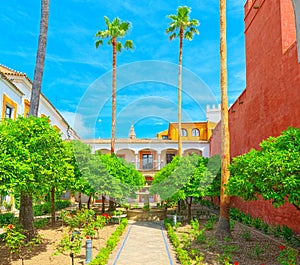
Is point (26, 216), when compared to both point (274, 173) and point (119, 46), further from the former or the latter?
point (119, 46)

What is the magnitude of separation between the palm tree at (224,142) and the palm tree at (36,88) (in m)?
7.05

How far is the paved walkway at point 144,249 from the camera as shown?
8.78 m

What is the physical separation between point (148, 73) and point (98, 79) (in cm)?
327

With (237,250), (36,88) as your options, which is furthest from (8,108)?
(237,250)

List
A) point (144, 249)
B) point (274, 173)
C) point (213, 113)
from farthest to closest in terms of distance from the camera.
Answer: point (213, 113), point (144, 249), point (274, 173)

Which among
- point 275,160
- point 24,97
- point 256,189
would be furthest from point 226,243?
point 24,97

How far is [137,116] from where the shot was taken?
859 inches

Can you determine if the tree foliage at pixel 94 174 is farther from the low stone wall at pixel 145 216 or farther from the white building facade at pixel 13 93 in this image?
the white building facade at pixel 13 93

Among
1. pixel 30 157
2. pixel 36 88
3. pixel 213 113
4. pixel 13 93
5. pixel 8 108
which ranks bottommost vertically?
pixel 30 157

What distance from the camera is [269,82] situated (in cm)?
1298

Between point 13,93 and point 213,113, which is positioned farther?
point 213,113

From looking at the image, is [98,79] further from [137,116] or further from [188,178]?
[188,178]

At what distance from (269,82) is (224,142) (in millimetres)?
3541

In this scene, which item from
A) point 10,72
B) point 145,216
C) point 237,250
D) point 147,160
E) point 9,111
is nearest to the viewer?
point 237,250
